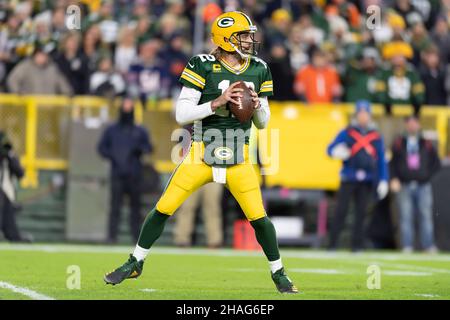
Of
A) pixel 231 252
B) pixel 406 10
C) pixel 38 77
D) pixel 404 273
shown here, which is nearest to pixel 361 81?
pixel 406 10

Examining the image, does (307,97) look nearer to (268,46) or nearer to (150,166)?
(268,46)

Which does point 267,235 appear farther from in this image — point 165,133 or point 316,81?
point 316,81

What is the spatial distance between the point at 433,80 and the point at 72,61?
530 cm

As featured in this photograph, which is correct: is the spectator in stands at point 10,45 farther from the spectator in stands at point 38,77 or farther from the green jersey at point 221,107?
the green jersey at point 221,107

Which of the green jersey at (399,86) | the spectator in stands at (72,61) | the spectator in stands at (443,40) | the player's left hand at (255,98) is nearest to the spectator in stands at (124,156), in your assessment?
the spectator in stands at (72,61)

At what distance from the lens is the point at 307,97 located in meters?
16.6

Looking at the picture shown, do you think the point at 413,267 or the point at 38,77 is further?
the point at 38,77

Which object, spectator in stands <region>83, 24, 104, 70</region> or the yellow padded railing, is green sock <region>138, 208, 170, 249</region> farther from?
spectator in stands <region>83, 24, 104, 70</region>

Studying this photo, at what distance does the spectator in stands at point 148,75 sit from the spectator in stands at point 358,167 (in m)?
2.67

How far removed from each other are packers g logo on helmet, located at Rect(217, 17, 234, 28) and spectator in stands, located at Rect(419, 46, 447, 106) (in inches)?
374

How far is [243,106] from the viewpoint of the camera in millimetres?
8094

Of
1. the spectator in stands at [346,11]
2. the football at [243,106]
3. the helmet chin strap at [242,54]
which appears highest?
the spectator in stands at [346,11]

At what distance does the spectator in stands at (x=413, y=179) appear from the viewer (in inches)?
630

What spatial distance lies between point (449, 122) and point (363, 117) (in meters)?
2.51
